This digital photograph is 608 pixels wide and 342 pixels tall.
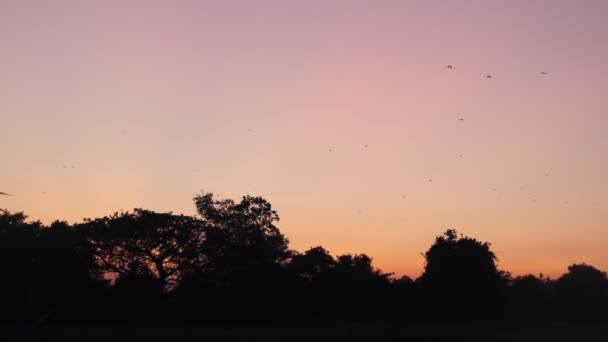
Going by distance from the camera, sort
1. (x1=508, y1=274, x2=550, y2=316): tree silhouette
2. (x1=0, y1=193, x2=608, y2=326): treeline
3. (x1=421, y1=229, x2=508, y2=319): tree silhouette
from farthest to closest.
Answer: (x1=508, y1=274, x2=550, y2=316): tree silhouette, (x1=421, y1=229, x2=508, y2=319): tree silhouette, (x1=0, y1=193, x2=608, y2=326): treeline

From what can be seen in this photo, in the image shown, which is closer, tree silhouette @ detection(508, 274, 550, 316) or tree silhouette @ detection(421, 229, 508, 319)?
tree silhouette @ detection(421, 229, 508, 319)

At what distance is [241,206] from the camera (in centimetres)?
6481

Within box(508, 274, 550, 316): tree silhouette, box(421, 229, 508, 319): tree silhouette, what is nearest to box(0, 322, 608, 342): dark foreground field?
box(421, 229, 508, 319): tree silhouette

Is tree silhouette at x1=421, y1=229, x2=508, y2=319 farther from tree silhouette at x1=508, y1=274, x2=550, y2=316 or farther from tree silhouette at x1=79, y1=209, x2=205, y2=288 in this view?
tree silhouette at x1=79, y1=209, x2=205, y2=288

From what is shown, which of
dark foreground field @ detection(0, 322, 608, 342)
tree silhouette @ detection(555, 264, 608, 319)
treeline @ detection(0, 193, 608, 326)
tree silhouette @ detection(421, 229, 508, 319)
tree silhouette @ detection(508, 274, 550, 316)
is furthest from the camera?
tree silhouette @ detection(508, 274, 550, 316)

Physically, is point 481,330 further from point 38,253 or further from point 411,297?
point 38,253

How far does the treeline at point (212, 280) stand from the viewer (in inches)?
2101

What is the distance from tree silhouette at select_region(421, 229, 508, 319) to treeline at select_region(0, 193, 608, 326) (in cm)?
10

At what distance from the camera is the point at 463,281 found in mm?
59438

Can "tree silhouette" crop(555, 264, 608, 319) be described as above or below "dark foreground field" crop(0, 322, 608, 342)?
above

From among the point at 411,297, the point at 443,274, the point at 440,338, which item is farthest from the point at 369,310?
the point at 440,338

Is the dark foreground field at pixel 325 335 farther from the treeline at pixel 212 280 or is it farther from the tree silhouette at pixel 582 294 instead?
the tree silhouette at pixel 582 294

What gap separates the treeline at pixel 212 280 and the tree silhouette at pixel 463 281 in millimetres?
100

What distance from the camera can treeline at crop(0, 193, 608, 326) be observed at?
53.4 metres
